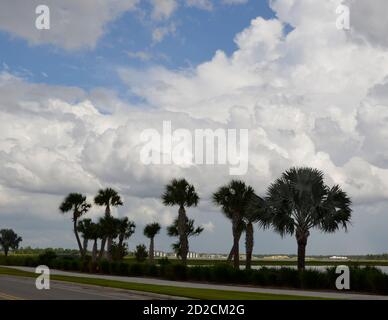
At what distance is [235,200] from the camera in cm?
5031

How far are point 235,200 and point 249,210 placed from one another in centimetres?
1200

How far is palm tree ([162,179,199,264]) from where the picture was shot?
181ft

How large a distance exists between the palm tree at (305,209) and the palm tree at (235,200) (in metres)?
12.7

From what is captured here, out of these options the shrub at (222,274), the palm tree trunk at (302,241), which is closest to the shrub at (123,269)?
the shrub at (222,274)

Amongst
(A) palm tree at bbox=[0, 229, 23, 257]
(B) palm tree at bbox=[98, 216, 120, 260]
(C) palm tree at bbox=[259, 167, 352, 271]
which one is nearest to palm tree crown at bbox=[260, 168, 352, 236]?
(C) palm tree at bbox=[259, 167, 352, 271]

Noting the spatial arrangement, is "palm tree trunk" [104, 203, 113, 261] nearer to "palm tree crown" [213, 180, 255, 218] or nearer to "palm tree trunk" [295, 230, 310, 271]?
"palm tree crown" [213, 180, 255, 218]

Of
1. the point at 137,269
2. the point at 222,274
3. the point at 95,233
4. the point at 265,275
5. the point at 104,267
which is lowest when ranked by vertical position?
the point at 104,267

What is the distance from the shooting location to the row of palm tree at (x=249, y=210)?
36812mm

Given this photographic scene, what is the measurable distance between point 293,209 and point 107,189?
3905cm

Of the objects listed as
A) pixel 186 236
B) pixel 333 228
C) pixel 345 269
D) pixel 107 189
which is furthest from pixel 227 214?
pixel 107 189

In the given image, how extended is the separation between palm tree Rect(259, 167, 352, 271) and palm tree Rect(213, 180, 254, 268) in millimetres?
12703

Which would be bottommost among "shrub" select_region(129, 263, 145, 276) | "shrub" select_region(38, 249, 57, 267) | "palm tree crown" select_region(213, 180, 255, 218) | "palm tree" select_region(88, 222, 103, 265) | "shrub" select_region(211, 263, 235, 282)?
"shrub" select_region(38, 249, 57, 267)

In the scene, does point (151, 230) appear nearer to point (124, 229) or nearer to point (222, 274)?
point (124, 229)

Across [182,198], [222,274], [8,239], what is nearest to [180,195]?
[182,198]
